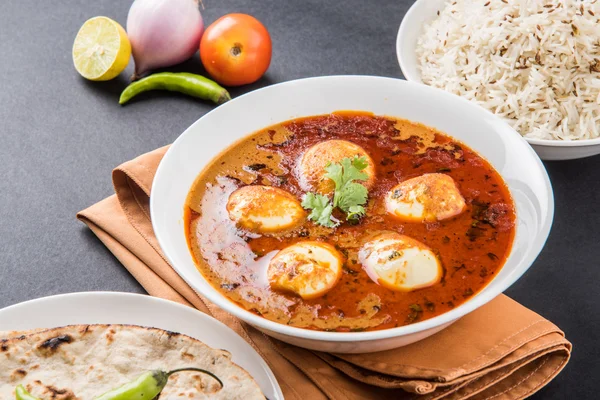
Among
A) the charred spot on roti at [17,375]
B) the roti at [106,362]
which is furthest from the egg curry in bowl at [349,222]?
the charred spot on roti at [17,375]

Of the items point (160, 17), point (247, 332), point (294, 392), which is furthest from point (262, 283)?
point (160, 17)

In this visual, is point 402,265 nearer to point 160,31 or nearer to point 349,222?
point 349,222

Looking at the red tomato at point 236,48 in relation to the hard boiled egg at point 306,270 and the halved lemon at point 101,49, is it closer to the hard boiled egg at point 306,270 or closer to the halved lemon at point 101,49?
the halved lemon at point 101,49

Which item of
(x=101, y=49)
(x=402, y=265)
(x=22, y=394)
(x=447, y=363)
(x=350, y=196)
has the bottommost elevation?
(x=447, y=363)

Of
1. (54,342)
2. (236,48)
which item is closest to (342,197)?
(54,342)

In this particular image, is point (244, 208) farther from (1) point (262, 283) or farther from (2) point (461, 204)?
(2) point (461, 204)
